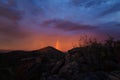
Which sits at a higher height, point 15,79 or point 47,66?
point 47,66

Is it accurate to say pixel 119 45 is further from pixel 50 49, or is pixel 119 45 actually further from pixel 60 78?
pixel 50 49

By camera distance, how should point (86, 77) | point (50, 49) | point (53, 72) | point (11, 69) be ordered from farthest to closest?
point (50, 49) < point (11, 69) < point (53, 72) < point (86, 77)

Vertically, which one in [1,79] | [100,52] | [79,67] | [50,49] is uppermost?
[50,49]

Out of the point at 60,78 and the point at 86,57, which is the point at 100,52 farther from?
the point at 60,78

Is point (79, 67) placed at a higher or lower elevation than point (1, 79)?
higher

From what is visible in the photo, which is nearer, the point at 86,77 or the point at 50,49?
the point at 86,77

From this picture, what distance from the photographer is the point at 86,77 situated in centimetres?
793

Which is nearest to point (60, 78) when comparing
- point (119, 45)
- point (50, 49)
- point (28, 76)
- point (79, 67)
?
point (79, 67)

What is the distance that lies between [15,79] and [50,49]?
341 inches

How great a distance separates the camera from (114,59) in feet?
36.8

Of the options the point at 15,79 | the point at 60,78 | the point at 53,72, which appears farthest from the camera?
the point at 53,72

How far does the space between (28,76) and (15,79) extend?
760mm

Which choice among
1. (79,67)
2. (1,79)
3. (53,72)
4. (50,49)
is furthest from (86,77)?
(50,49)

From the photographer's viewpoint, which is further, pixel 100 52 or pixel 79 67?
pixel 100 52
